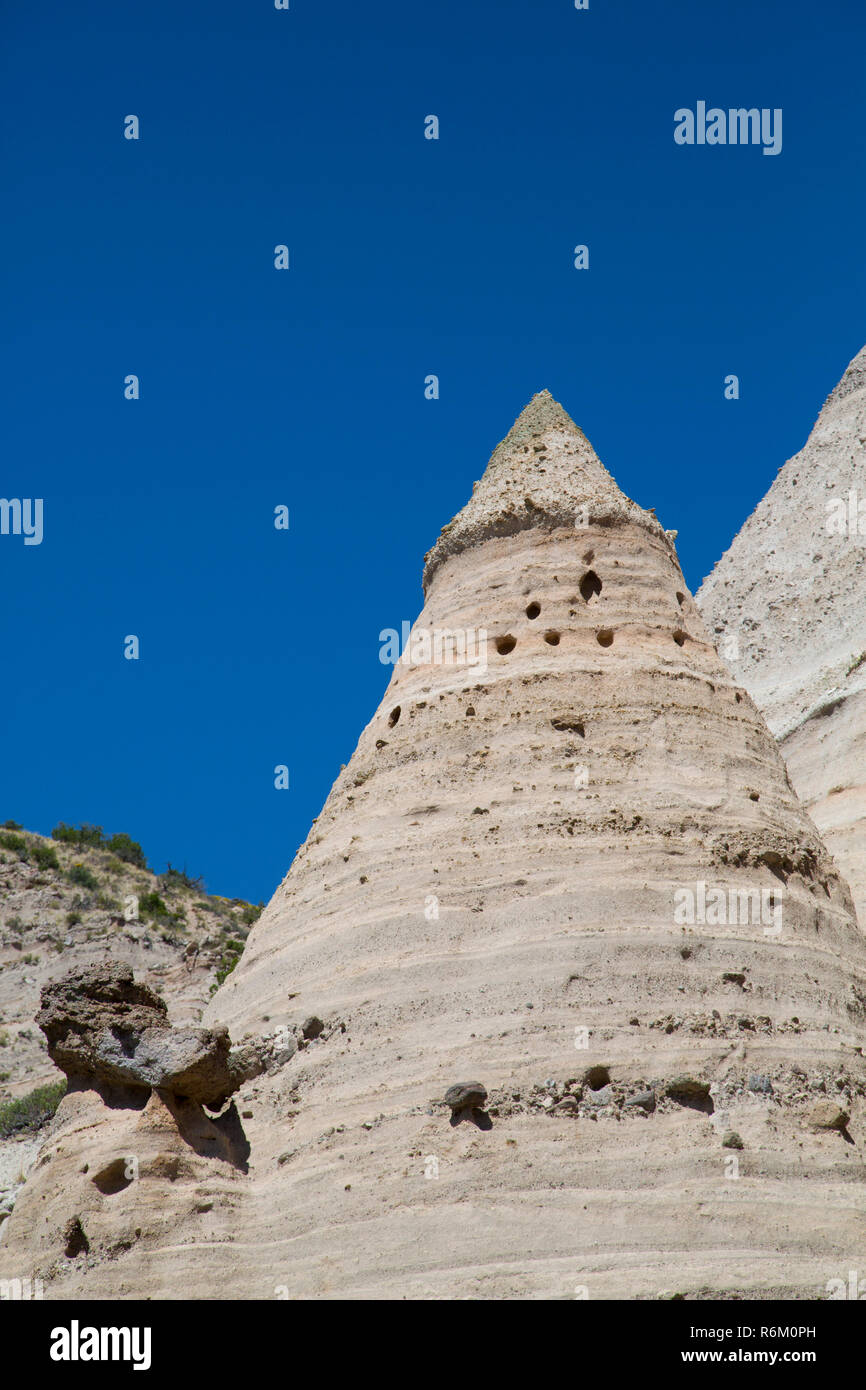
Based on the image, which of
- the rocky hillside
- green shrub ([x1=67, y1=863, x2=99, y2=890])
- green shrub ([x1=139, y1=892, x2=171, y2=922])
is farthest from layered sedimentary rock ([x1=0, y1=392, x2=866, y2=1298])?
green shrub ([x1=67, y1=863, x2=99, y2=890])

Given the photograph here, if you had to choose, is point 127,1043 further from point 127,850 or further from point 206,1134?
point 127,850

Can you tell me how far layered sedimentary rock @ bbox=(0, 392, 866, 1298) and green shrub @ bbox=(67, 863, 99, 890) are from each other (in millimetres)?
20456

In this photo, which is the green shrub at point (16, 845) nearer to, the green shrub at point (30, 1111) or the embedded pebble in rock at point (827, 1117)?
the green shrub at point (30, 1111)

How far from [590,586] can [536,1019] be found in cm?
535

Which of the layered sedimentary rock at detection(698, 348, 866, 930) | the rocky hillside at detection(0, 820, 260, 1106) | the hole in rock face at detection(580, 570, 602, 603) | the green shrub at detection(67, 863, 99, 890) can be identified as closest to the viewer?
the hole in rock face at detection(580, 570, 602, 603)

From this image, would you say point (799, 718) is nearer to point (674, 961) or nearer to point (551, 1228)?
point (674, 961)

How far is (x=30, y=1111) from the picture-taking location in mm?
22547

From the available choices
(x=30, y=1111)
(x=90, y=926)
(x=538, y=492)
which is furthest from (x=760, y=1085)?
(x=90, y=926)

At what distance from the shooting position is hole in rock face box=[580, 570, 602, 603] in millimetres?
14383

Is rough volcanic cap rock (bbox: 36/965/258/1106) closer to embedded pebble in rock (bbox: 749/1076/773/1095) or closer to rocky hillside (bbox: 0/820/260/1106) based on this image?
embedded pebble in rock (bbox: 749/1076/773/1095)

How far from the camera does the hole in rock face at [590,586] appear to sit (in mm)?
14383

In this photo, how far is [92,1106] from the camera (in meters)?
11.0

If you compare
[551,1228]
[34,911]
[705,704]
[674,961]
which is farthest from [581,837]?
[34,911]
